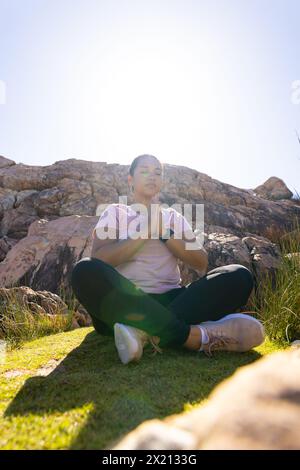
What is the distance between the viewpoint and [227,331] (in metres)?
2.24

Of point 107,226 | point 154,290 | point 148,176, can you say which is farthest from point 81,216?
point 154,290

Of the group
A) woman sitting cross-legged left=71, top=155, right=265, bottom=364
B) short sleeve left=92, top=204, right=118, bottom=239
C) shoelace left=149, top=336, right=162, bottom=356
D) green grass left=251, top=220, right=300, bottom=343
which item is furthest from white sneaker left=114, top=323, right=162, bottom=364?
green grass left=251, top=220, right=300, bottom=343

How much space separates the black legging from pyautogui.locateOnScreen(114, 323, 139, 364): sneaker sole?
11 centimetres

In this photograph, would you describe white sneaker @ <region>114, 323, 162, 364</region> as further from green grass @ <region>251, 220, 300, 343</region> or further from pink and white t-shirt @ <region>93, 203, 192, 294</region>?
green grass @ <region>251, 220, 300, 343</region>

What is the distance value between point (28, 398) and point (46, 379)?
0.23 metres

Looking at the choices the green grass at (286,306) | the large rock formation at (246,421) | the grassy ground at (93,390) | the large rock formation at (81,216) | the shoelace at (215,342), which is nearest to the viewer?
the large rock formation at (246,421)

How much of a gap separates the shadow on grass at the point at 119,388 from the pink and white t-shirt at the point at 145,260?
1.75ft

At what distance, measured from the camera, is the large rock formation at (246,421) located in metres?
0.63

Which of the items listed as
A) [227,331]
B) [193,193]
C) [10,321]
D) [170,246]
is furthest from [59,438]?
[193,193]

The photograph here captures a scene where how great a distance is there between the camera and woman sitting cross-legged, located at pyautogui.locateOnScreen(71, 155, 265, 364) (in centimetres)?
211

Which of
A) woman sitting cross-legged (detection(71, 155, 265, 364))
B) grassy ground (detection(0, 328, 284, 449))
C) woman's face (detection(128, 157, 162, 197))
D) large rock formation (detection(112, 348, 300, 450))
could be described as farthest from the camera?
woman's face (detection(128, 157, 162, 197))

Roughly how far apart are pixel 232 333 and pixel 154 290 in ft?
2.21

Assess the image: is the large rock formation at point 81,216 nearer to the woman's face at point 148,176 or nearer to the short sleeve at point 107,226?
the woman's face at point 148,176

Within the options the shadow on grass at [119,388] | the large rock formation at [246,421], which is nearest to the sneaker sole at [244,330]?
the shadow on grass at [119,388]
